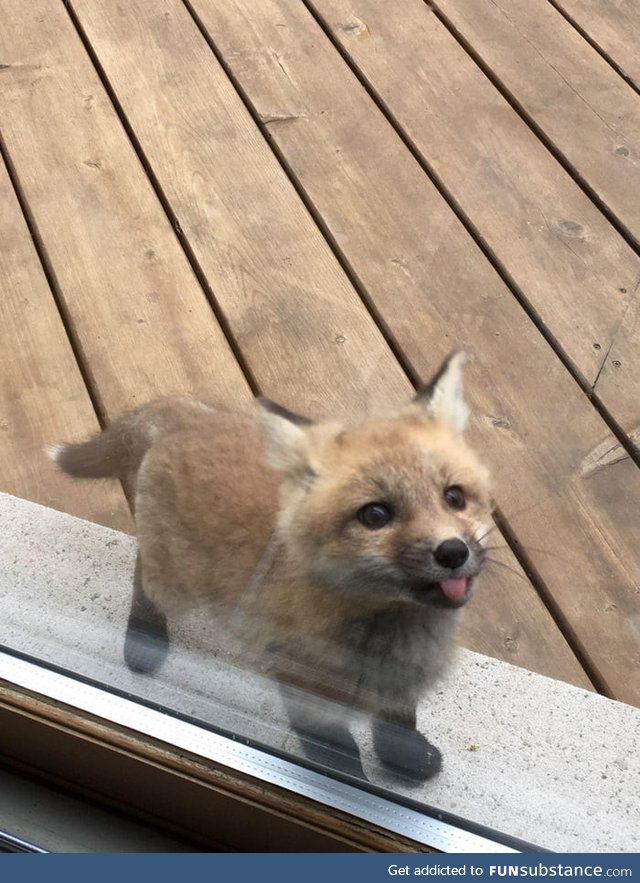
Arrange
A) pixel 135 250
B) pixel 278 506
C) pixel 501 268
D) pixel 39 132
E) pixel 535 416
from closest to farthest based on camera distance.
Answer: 1. pixel 278 506
2. pixel 535 416
3. pixel 501 268
4. pixel 135 250
5. pixel 39 132

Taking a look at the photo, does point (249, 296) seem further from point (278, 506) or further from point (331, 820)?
point (331, 820)

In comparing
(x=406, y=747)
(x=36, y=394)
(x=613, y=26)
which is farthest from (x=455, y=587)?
(x=613, y=26)

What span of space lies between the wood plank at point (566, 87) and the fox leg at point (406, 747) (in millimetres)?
654

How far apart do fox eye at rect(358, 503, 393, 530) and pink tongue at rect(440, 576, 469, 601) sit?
7cm

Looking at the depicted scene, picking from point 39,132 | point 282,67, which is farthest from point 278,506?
point 282,67

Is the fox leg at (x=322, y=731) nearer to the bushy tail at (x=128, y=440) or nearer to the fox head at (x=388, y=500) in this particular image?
the fox head at (x=388, y=500)

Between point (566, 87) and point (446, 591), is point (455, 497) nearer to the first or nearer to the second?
point (446, 591)

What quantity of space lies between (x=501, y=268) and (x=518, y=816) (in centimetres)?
63

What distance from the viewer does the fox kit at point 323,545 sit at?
86 cm

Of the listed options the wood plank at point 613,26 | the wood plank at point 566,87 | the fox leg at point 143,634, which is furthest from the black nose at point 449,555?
the wood plank at point 613,26

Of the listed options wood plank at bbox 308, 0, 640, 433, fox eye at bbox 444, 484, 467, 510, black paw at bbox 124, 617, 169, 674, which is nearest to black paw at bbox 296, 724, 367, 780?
black paw at bbox 124, 617, 169, 674

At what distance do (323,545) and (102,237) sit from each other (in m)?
0.66

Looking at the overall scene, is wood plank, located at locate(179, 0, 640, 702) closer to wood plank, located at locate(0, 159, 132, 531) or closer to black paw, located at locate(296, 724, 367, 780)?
black paw, located at locate(296, 724, 367, 780)

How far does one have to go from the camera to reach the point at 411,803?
981 millimetres
